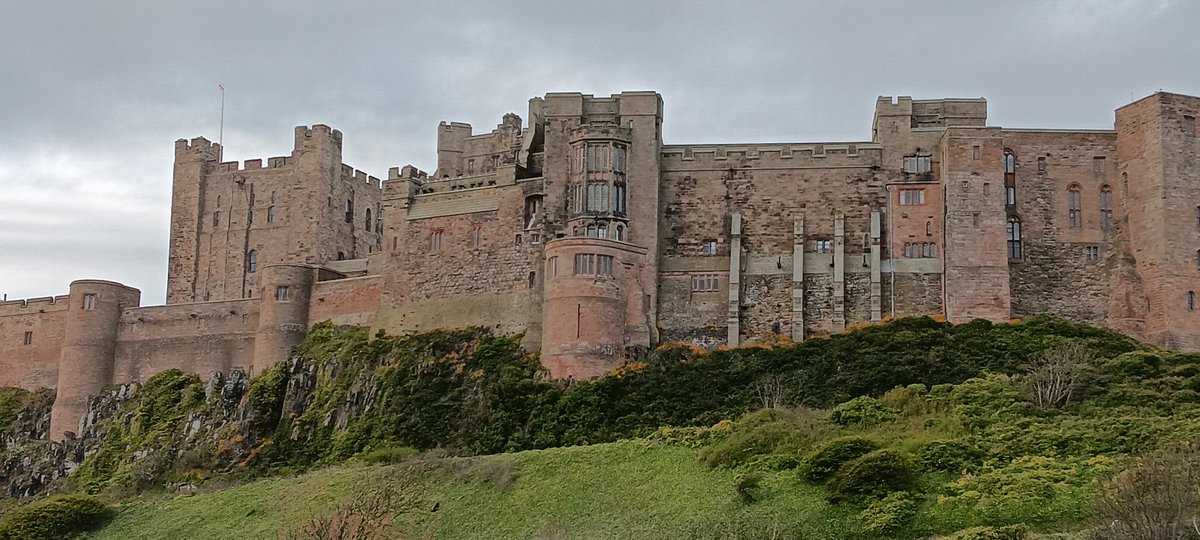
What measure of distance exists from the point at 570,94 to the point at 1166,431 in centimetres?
3290

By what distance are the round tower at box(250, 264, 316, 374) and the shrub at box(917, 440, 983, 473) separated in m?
36.4

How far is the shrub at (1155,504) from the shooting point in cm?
3394

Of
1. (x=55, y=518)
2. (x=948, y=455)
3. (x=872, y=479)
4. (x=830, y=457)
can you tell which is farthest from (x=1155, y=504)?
(x=55, y=518)

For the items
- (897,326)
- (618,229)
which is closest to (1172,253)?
(897,326)

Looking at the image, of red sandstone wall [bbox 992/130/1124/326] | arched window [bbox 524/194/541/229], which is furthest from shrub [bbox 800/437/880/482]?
arched window [bbox 524/194/541/229]

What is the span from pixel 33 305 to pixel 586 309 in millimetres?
34824

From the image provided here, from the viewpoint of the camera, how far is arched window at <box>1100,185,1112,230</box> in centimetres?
6869

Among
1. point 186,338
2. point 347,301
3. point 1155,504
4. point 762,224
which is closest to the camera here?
point 1155,504

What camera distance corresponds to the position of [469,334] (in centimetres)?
7150

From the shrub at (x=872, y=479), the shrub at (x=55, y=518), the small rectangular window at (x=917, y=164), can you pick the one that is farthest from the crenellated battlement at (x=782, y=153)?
the shrub at (x=55, y=518)

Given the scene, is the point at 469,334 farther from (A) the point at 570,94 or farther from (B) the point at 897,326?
(B) the point at 897,326

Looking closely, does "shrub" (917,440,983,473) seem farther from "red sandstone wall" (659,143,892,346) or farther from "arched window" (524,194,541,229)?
"arched window" (524,194,541,229)

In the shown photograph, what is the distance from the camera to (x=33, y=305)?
3346 inches

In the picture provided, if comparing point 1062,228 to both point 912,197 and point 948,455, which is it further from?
point 948,455
